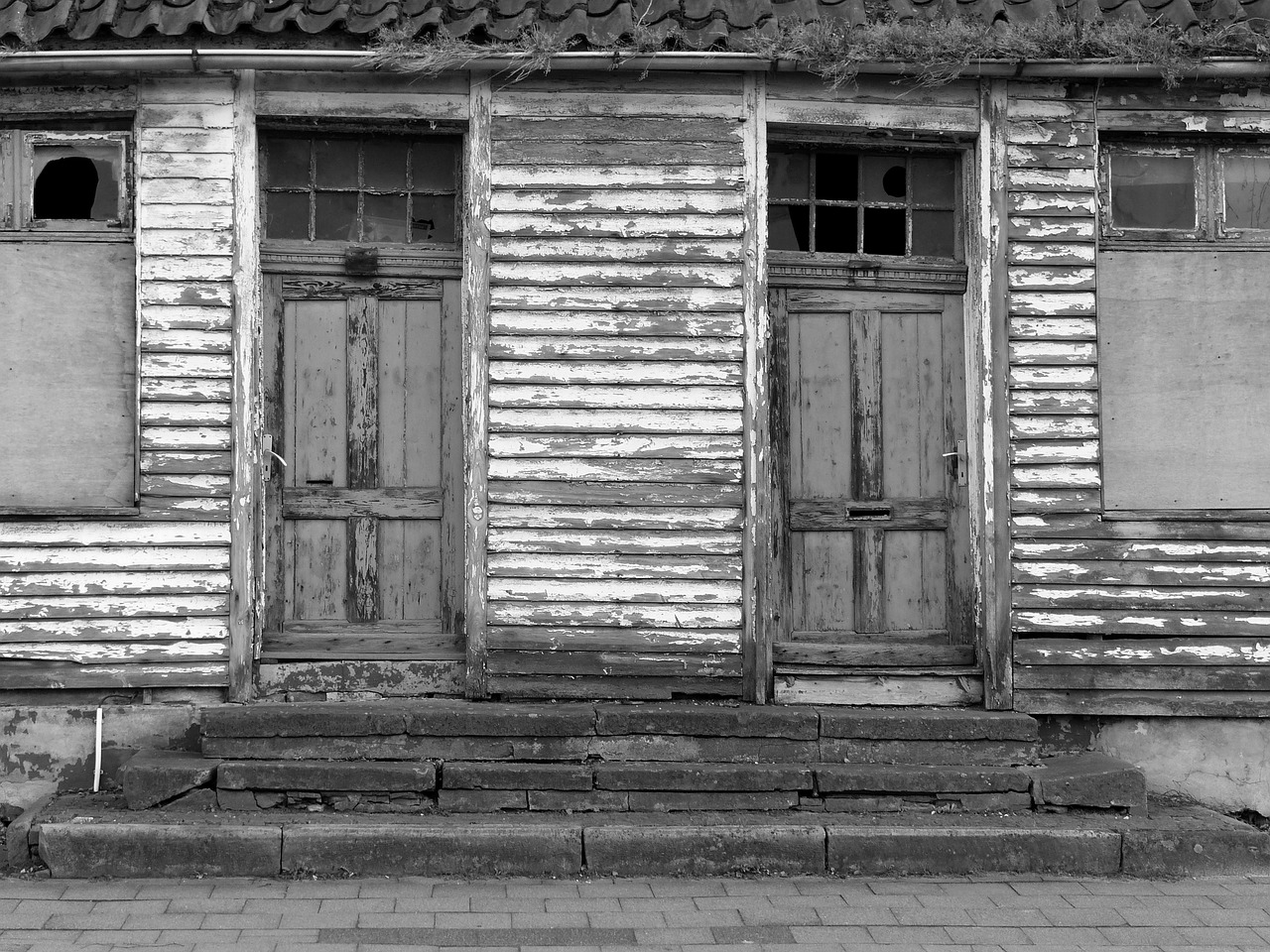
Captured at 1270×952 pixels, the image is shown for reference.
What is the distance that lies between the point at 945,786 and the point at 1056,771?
608mm

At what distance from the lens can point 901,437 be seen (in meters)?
6.87

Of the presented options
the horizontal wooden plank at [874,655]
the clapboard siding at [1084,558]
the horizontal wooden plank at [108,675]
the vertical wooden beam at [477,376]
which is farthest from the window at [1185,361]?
the horizontal wooden plank at [108,675]

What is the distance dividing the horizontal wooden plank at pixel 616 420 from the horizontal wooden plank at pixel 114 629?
1.75 metres

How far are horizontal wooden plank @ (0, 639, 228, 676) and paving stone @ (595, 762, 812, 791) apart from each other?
83.1 inches

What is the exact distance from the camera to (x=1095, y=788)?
595cm

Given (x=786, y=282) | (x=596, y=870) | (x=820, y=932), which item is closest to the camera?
(x=820, y=932)

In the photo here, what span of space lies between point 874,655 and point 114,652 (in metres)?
3.90

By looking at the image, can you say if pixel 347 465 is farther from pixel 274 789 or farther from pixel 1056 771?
pixel 1056 771

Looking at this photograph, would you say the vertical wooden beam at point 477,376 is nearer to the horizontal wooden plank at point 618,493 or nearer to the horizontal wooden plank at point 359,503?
the horizontal wooden plank at point 618,493

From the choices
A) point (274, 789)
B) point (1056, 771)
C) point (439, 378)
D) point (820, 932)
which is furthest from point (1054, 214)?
point (274, 789)

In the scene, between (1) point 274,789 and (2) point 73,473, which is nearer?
(1) point 274,789

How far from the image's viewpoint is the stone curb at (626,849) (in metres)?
5.37

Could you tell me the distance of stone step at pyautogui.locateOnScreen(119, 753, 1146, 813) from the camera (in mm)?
5793

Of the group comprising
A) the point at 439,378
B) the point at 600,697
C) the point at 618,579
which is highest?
the point at 439,378
